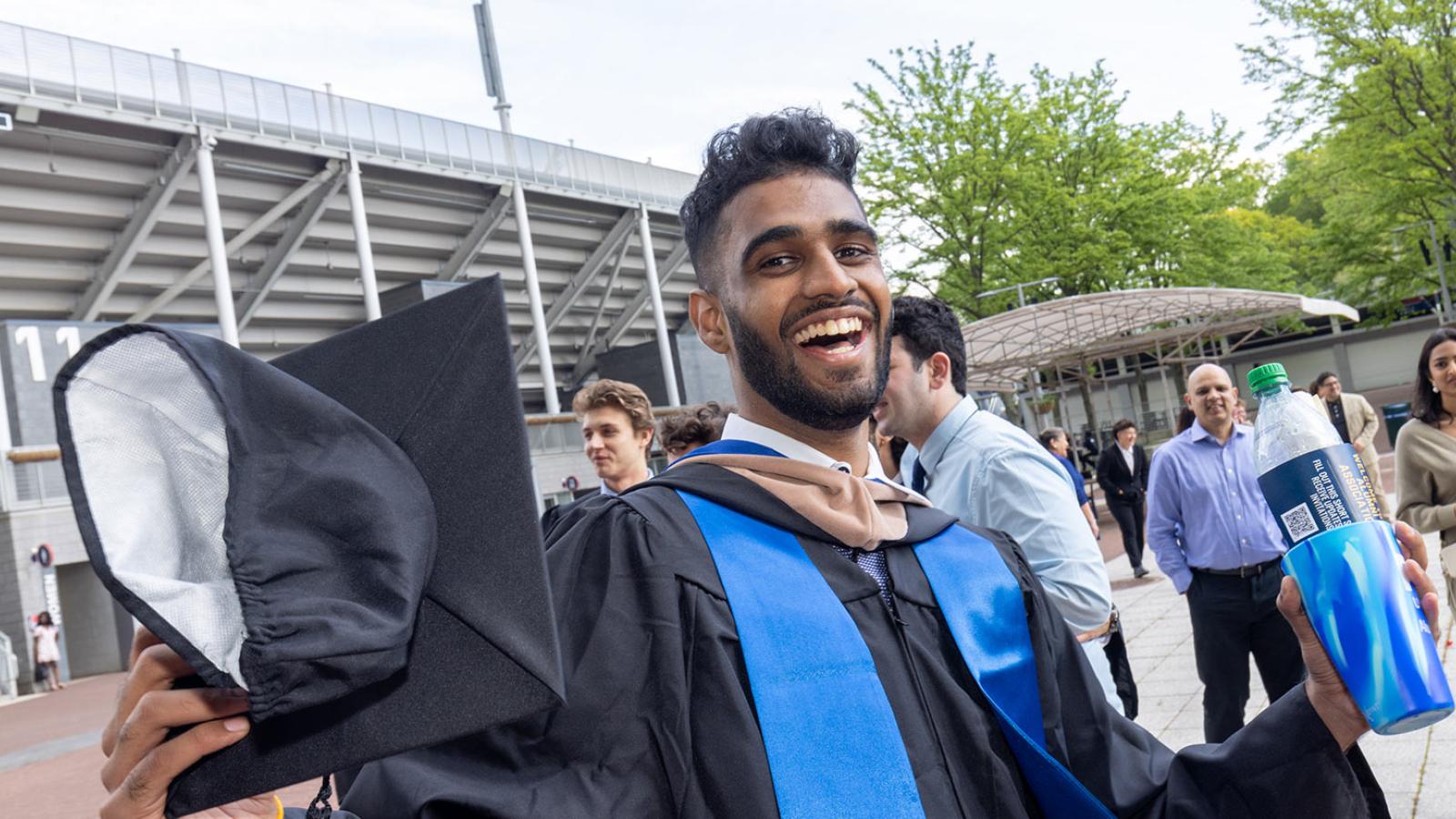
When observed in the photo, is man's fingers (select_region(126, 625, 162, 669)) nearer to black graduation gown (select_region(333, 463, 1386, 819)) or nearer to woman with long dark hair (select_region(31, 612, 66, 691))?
black graduation gown (select_region(333, 463, 1386, 819))

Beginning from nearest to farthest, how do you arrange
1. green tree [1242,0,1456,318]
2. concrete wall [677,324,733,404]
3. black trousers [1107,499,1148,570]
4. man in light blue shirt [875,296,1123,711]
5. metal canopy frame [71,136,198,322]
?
man in light blue shirt [875,296,1123,711], black trousers [1107,499,1148,570], green tree [1242,0,1456,318], metal canopy frame [71,136,198,322], concrete wall [677,324,733,404]

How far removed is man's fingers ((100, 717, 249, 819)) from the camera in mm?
1149

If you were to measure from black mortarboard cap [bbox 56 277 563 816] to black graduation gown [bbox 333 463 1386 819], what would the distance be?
21 cm

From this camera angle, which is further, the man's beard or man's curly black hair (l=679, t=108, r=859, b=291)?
man's curly black hair (l=679, t=108, r=859, b=291)

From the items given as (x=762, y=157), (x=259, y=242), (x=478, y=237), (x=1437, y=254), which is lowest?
(x=762, y=157)

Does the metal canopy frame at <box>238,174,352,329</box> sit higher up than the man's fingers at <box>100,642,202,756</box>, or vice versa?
the metal canopy frame at <box>238,174,352,329</box>

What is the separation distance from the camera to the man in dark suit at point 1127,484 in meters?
13.5

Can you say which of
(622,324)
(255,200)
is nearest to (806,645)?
(255,200)

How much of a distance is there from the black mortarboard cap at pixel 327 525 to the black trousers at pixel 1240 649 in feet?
16.2

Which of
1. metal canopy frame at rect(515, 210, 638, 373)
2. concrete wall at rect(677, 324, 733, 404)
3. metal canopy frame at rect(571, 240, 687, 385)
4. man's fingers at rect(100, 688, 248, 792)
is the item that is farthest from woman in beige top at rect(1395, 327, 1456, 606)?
metal canopy frame at rect(571, 240, 687, 385)

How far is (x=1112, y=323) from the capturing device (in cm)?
2509

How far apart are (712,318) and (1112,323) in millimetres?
24346

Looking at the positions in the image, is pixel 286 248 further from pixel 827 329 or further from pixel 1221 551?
pixel 827 329

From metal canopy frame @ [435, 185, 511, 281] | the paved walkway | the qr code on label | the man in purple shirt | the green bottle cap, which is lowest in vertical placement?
the paved walkway
